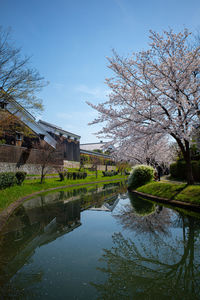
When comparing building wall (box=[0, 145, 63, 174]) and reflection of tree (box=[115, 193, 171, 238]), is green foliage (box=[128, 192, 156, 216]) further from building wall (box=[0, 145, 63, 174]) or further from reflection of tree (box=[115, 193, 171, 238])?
building wall (box=[0, 145, 63, 174])

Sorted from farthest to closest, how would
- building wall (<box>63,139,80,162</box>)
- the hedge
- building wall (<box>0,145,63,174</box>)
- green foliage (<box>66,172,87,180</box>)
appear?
building wall (<box>63,139,80,162</box>) < green foliage (<box>66,172,87,180</box>) < building wall (<box>0,145,63,174</box>) < the hedge

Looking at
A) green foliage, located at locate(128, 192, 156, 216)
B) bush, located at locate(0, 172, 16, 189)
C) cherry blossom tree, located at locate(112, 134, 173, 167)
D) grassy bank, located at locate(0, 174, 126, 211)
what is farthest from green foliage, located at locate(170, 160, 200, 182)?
bush, located at locate(0, 172, 16, 189)

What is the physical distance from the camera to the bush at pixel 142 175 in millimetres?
16234

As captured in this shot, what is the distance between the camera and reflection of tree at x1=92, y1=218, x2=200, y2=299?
108 inches

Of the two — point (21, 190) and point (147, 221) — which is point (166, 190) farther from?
point (21, 190)

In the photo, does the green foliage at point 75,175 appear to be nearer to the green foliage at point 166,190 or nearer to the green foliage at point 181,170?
the green foliage at point 181,170

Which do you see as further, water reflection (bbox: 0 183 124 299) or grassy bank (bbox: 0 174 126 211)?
grassy bank (bbox: 0 174 126 211)

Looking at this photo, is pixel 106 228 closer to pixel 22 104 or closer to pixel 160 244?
pixel 160 244

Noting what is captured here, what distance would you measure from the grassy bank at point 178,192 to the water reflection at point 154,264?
2.92 meters

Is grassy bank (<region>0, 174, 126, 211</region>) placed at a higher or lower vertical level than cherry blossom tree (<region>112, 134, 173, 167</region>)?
lower

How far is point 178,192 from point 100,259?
767 cm

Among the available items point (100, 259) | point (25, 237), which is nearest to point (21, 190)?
point (25, 237)

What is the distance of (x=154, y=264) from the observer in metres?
3.59

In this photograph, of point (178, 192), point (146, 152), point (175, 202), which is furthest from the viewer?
point (146, 152)
